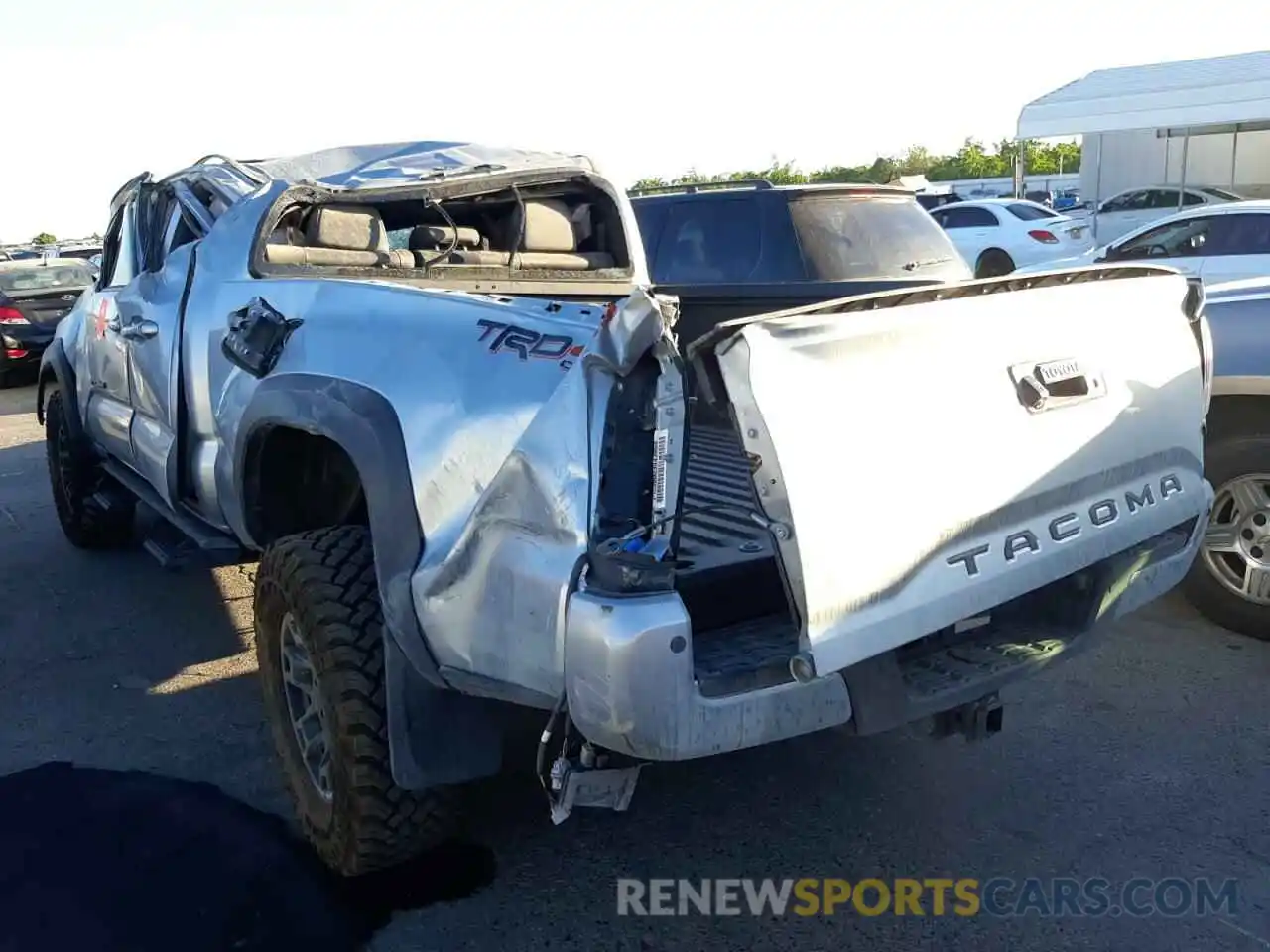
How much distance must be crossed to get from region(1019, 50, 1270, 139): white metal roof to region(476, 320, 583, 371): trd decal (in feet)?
68.7

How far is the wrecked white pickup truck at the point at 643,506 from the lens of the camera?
2.29 metres

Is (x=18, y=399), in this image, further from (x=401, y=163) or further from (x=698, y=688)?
(x=698, y=688)

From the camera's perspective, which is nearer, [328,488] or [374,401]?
[374,401]

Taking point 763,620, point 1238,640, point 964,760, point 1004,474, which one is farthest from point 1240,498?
point 763,620

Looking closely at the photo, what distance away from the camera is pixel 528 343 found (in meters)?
2.53

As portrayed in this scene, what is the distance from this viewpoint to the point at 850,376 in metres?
2.39

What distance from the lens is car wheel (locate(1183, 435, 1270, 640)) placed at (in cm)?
446

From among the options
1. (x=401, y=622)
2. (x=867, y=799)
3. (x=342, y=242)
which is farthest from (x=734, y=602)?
(x=342, y=242)

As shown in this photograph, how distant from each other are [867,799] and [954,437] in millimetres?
1483

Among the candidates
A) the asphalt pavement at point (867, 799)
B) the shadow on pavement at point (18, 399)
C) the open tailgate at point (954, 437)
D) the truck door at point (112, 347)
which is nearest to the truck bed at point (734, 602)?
the open tailgate at point (954, 437)

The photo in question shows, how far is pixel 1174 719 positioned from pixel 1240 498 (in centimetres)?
108

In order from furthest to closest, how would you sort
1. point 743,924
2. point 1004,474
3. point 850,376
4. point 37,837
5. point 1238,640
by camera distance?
point 1238,640 < point 37,837 < point 743,924 < point 1004,474 < point 850,376

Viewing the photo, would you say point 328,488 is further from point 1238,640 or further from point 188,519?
point 1238,640

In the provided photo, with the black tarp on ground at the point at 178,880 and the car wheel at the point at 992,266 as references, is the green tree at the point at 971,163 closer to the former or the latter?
the car wheel at the point at 992,266
